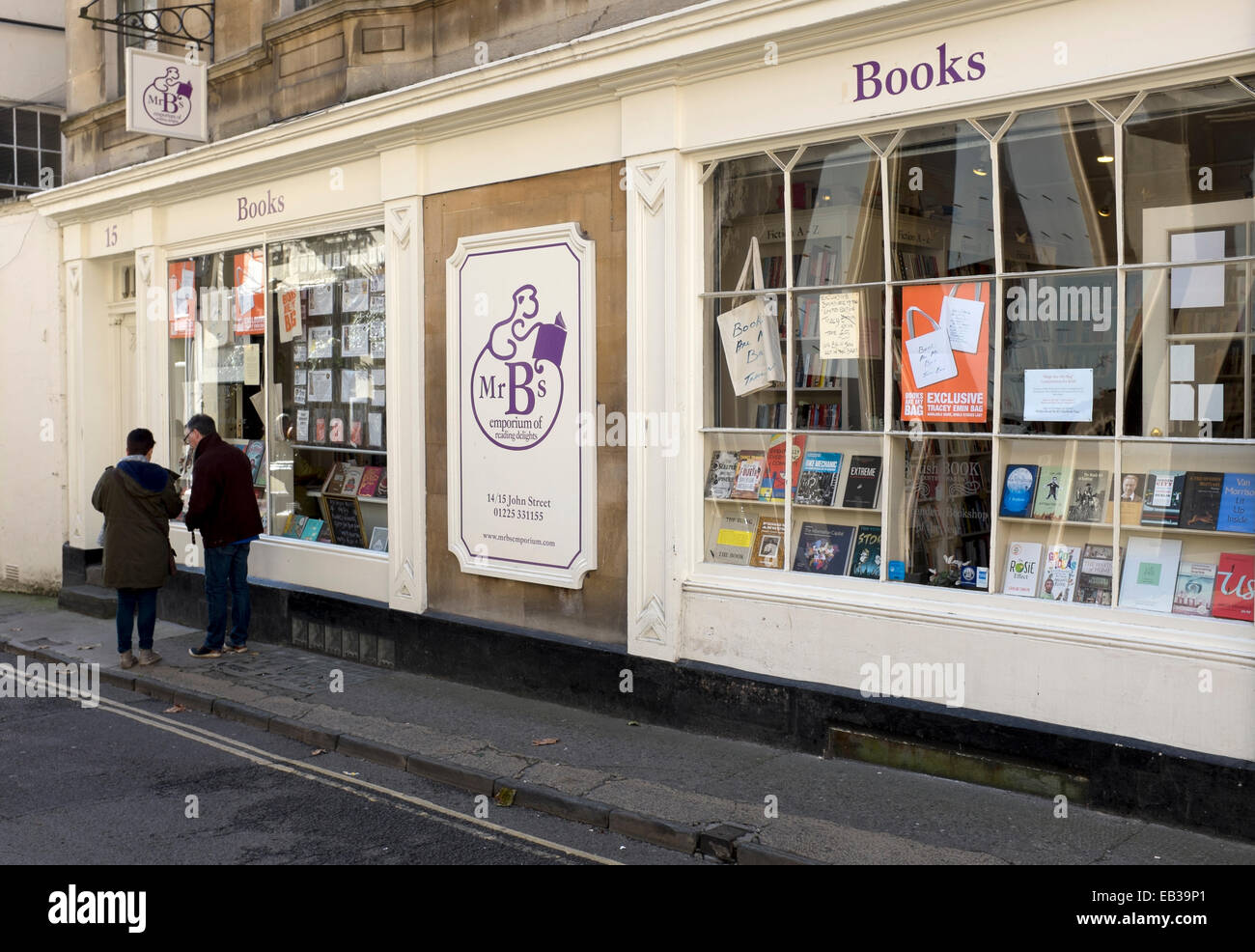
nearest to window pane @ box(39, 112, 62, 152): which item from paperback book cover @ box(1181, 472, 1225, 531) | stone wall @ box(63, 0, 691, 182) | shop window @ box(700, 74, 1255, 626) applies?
stone wall @ box(63, 0, 691, 182)

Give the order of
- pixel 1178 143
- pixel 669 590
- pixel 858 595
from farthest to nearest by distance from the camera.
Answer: pixel 669 590
pixel 858 595
pixel 1178 143

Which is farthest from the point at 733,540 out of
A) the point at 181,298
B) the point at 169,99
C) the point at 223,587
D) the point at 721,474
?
the point at 181,298

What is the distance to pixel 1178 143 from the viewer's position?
19.6 feet

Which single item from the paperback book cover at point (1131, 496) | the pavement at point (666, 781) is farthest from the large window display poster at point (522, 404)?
the paperback book cover at point (1131, 496)

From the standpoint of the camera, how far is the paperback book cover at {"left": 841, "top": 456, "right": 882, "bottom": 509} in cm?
720

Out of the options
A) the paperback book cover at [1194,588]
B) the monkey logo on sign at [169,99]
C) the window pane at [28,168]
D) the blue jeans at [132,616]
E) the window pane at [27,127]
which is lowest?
the blue jeans at [132,616]

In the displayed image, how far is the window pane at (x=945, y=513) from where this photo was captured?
674 centimetres

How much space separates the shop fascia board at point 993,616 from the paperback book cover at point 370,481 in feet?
12.5

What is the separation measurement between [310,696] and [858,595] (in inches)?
166

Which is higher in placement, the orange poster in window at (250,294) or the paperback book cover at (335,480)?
the orange poster in window at (250,294)

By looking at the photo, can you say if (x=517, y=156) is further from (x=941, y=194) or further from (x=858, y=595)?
(x=858, y=595)

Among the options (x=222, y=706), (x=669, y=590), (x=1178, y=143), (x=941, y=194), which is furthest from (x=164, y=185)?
(x=1178, y=143)

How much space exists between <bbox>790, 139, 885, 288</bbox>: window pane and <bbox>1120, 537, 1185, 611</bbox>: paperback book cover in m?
2.23

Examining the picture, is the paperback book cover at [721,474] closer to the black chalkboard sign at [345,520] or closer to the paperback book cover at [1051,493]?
the paperback book cover at [1051,493]
